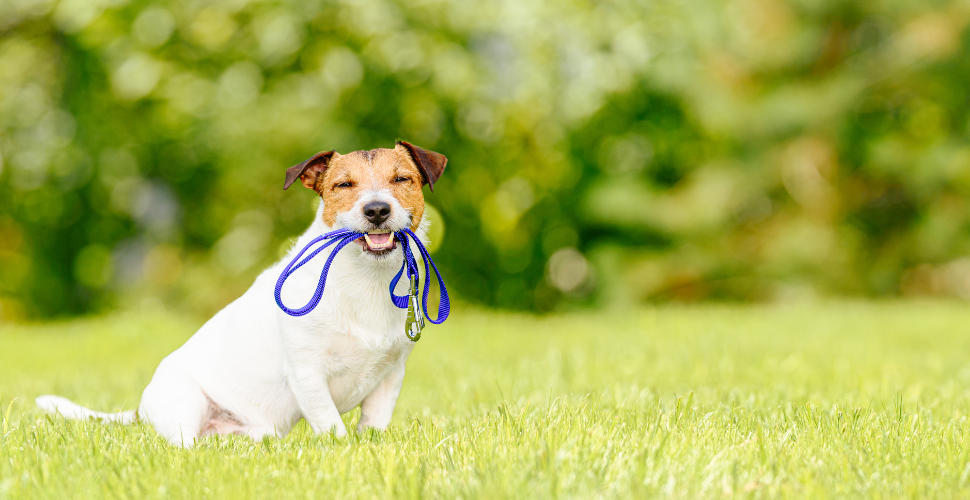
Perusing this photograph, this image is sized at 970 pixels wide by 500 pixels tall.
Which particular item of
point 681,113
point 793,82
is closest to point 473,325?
point 681,113

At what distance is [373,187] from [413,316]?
58 centimetres

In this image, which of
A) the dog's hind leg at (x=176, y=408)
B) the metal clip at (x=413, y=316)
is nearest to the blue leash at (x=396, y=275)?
the metal clip at (x=413, y=316)

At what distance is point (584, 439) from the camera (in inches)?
119

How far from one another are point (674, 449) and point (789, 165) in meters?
13.7

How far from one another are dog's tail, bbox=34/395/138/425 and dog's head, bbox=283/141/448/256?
1.55 metres

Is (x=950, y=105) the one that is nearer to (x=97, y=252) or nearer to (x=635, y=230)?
(x=635, y=230)

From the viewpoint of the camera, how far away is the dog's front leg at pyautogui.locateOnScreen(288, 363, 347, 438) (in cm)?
328

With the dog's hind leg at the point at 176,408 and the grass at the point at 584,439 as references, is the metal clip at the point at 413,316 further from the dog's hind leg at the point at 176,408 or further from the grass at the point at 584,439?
the dog's hind leg at the point at 176,408

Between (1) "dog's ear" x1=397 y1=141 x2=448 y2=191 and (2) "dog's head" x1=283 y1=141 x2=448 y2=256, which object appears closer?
(2) "dog's head" x1=283 y1=141 x2=448 y2=256

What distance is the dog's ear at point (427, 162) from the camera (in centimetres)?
347

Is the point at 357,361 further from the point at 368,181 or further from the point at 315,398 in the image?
the point at 368,181

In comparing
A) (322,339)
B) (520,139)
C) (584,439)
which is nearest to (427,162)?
(322,339)

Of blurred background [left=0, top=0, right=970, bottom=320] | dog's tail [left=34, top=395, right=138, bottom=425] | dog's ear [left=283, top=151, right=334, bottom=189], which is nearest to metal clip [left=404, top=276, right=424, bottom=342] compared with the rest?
dog's ear [left=283, top=151, right=334, bottom=189]

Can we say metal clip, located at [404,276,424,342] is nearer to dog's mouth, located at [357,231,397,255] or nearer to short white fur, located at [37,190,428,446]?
short white fur, located at [37,190,428,446]
